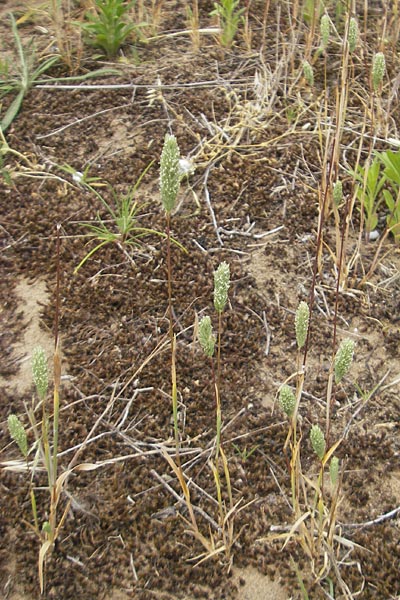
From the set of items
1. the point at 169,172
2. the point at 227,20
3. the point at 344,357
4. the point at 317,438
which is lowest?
the point at 317,438

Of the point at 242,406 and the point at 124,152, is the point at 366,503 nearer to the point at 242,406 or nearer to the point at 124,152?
the point at 242,406

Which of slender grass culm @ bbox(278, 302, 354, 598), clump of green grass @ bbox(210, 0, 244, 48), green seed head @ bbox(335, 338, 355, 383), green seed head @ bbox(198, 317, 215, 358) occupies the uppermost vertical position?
clump of green grass @ bbox(210, 0, 244, 48)

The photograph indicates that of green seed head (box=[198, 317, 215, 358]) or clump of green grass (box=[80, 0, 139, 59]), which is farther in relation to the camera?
clump of green grass (box=[80, 0, 139, 59])

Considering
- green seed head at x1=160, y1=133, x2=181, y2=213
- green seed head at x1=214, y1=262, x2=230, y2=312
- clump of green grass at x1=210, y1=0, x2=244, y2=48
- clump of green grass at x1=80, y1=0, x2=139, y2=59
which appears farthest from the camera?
clump of green grass at x1=210, y1=0, x2=244, y2=48

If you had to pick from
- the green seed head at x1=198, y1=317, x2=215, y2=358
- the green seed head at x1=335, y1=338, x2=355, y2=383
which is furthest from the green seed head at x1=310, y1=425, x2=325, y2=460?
the green seed head at x1=198, y1=317, x2=215, y2=358

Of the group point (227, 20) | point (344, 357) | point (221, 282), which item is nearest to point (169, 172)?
point (221, 282)

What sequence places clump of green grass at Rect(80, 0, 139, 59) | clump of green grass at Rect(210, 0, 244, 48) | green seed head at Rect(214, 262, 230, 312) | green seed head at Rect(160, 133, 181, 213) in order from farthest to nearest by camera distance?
clump of green grass at Rect(210, 0, 244, 48)
clump of green grass at Rect(80, 0, 139, 59)
green seed head at Rect(214, 262, 230, 312)
green seed head at Rect(160, 133, 181, 213)

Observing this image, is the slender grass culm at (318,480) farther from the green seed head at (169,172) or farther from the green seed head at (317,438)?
the green seed head at (169,172)

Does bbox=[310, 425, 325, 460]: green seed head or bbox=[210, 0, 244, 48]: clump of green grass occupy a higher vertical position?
bbox=[210, 0, 244, 48]: clump of green grass

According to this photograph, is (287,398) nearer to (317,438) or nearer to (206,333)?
(317,438)

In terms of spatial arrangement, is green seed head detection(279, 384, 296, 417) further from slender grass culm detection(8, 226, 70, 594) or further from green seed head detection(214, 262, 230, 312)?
slender grass culm detection(8, 226, 70, 594)

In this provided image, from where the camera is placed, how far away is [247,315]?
93.0 inches

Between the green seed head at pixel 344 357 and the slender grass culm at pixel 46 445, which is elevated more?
the green seed head at pixel 344 357

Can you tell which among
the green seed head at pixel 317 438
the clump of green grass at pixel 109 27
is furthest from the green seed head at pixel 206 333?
the clump of green grass at pixel 109 27
